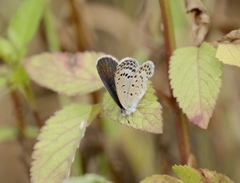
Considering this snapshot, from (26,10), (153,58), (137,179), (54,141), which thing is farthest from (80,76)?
(137,179)

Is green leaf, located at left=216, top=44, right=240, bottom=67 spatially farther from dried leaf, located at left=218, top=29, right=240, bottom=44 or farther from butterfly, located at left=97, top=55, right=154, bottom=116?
butterfly, located at left=97, top=55, right=154, bottom=116

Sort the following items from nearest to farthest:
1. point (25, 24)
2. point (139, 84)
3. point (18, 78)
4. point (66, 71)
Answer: point (139, 84) → point (66, 71) → point (18, 78) → point (25, 24)

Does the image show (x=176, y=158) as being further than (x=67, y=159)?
Yes

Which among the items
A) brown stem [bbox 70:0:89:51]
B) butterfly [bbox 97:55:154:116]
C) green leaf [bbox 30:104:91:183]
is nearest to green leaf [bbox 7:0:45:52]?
brown stem [bbox 70:0:89:51]

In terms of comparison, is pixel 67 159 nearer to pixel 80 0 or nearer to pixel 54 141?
pixel 54 141

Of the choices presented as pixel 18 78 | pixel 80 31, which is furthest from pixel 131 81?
pixel 80 31

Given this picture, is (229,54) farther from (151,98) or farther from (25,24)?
(25,24)
